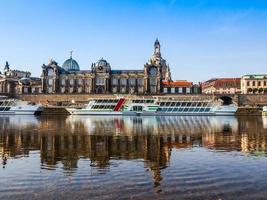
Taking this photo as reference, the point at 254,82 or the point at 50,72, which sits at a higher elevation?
the point at 50,72

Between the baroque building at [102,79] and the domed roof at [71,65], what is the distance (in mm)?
7224

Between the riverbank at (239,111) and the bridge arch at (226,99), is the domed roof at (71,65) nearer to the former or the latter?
the riverbank at (239,111)

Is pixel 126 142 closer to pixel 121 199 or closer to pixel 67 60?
pixel 121 199

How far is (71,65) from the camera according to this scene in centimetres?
13262

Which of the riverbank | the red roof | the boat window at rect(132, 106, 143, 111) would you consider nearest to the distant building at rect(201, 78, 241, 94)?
the red roof

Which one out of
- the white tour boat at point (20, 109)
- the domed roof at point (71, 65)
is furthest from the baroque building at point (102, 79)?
the white tour boat at point (20, 109)

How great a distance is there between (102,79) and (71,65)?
18.9 meters

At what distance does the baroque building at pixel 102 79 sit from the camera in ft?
389

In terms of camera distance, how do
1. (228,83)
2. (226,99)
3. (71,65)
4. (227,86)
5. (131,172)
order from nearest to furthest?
(131,172) < (226,99) < (71,65) < (227,86) < (228,83)

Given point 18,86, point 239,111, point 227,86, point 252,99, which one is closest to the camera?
point 239,111

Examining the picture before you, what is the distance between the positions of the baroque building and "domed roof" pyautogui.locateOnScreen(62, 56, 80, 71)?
7224mm

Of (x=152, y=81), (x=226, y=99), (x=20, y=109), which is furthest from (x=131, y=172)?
(x=152, y=81)

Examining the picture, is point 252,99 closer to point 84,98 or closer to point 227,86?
point 227,86

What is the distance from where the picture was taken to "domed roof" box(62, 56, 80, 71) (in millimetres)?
132125
